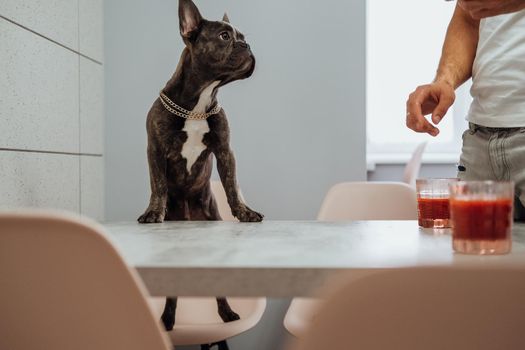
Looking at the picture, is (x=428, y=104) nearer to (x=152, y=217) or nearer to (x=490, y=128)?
(x=490, y=128)

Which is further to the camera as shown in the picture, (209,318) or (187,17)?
(209,318)

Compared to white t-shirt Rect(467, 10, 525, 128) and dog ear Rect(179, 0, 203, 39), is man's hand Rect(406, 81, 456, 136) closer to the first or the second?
white t-shirt Rect(467, 10, 525, 128)

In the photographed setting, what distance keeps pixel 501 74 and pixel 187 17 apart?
0.75m

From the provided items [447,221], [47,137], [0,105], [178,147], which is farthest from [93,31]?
[447,221]

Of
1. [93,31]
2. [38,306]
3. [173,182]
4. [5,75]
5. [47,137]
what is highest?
[93,31]

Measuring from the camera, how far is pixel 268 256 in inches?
30.4

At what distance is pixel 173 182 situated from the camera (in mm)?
1311

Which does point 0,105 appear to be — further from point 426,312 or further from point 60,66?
point 426,312

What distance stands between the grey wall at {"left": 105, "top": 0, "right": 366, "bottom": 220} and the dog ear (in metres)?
1.00

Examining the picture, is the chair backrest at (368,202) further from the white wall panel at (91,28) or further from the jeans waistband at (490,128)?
the white wall panel at (91,28)

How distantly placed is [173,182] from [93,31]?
1.05 meters

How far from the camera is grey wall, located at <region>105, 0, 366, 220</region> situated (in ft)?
7.27

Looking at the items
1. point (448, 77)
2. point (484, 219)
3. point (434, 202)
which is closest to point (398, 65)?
point (448, 77)

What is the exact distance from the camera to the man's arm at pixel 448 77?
1.21 meters
